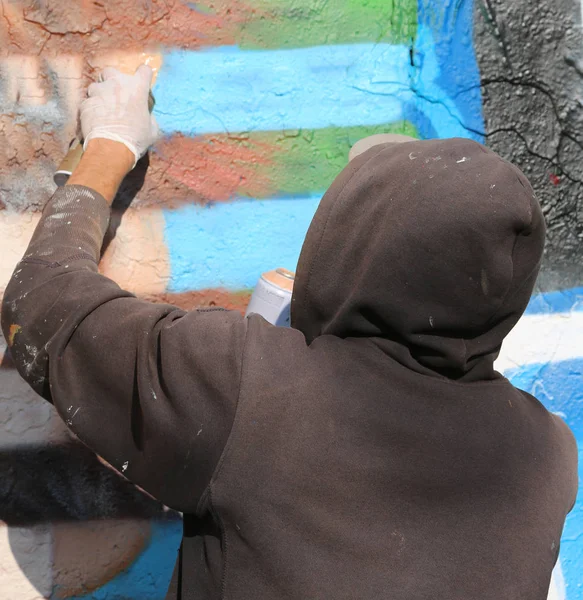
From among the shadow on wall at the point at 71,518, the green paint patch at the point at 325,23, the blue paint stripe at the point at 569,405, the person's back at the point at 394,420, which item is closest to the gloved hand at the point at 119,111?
the green paint patch at the point at 325,23

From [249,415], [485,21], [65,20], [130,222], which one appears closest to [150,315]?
[249,415]

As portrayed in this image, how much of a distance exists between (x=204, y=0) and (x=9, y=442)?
128 cm

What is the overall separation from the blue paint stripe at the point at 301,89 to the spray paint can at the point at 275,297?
49 centimetres

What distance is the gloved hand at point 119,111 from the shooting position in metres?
1.52

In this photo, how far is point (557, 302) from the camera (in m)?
1.97

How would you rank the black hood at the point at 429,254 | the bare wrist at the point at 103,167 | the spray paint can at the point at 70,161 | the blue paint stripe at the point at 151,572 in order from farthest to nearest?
the blue paint stripe at the point at 151,572 → the spray paint can at the point at 70,161 → the bare wrist at the point at 103,167 → the black hood at the point at 429,254

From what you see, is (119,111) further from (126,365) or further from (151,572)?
(151,572)

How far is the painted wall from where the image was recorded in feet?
5.49

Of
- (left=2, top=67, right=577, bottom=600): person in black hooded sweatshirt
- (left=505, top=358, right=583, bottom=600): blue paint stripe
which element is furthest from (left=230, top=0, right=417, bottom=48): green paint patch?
(left=505, top=358, right=583, bottom=600): blue paint stripe

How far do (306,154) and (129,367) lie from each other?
38.4 inches

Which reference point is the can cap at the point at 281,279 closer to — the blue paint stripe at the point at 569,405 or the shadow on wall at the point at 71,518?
the shadow on wall at the point at 71,518

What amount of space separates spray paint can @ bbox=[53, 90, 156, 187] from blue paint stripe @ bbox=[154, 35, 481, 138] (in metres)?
0.13

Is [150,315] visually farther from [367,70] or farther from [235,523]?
[367,70]

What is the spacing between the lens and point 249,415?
3.20ft
